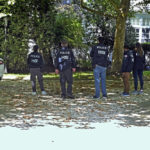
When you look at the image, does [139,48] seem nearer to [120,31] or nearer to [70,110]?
[70,110]

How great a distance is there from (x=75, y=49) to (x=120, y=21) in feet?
14.7

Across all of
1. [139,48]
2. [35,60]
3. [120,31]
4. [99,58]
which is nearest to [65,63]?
[99,58]

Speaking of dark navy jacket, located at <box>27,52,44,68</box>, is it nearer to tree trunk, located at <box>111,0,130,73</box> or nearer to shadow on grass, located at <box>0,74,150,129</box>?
shadow on grass, located at <box>0,74,150,129</box>

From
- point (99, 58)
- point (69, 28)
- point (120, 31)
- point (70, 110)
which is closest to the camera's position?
point (70, 110)

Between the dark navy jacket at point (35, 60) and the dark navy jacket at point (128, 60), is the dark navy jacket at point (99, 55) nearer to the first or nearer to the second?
the dark navy jacket at point (128, 60)

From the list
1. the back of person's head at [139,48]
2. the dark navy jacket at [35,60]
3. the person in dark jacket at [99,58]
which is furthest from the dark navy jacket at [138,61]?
the dark navy jacket at [35,60]

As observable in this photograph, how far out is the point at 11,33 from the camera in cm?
2625

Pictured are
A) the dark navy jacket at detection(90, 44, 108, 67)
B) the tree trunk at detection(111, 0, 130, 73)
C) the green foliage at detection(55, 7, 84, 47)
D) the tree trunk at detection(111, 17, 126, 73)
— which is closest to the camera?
the dark navy jacket at detection(90, 44, 108, 67)

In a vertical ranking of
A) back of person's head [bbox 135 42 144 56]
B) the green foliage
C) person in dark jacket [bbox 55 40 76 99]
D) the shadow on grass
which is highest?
the green foliage

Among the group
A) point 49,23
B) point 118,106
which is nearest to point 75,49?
point 49,23

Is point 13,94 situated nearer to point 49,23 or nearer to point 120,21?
point 120,21

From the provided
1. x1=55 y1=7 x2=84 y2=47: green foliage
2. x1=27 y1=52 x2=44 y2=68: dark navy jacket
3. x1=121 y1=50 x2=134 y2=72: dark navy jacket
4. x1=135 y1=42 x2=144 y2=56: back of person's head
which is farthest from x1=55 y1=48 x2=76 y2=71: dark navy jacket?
x1=55 y1=7 x2=84 y2=47: green foliage

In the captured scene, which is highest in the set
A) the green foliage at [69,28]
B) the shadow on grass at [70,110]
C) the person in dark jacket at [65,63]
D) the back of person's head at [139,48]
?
the green foliage at [69,28]

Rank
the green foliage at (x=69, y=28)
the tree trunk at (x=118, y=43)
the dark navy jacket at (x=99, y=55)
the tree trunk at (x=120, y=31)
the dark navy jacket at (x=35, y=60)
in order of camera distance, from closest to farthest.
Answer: the dark navy jacket at (x=99, y=55)
the dark navy jacket at (x=35, y=60)
the tree trunk at (x=120, y=31)
the tree trunk at (x=118, y=43)
the green foliage at (x=69, y=28)
